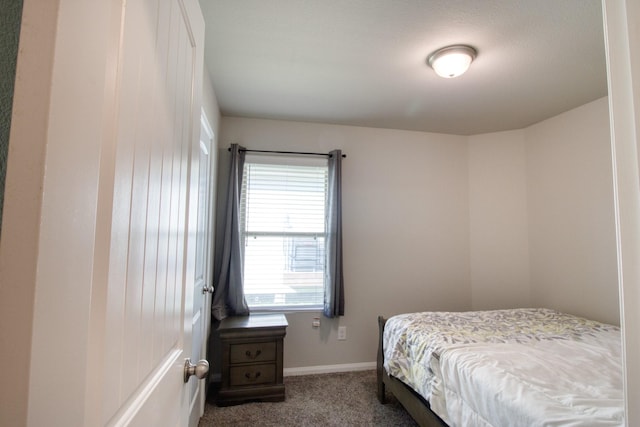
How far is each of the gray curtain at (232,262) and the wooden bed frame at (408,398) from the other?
1253 mm

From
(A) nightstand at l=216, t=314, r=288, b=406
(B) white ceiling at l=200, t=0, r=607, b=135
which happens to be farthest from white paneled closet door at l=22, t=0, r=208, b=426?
(A) nightstand at l=216, t=314, r=288, b=406

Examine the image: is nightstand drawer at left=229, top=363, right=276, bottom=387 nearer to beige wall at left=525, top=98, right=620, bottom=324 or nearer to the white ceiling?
the white ceiling

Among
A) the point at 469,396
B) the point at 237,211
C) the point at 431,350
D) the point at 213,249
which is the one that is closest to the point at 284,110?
the point at 237,211

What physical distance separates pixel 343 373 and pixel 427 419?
132 cm

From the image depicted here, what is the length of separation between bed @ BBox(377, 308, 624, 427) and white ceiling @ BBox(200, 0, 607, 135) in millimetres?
1749

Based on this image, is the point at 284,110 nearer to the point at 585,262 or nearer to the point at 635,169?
the point at 635,169

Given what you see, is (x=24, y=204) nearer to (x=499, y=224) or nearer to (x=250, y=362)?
(x=250, y=362)

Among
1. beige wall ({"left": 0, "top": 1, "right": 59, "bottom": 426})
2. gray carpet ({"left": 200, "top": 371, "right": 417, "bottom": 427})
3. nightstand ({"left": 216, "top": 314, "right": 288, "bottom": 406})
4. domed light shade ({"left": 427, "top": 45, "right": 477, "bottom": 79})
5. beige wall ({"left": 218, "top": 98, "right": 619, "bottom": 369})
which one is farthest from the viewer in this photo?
beige wall ({"left": 218, "top": 98, "right": 619, "bottom": 369})

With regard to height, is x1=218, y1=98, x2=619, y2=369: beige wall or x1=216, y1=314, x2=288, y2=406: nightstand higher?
x1=218, y1=98, x2=619, y2=369: beige wall

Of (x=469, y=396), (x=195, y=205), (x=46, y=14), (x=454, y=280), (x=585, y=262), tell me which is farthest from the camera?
(x=454, y=280)

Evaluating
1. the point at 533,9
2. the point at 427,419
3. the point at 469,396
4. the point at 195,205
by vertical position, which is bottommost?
the point at 427,419

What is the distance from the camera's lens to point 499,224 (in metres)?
3.31

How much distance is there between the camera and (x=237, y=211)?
9.29 feet

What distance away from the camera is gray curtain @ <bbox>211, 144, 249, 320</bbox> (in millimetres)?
2758
